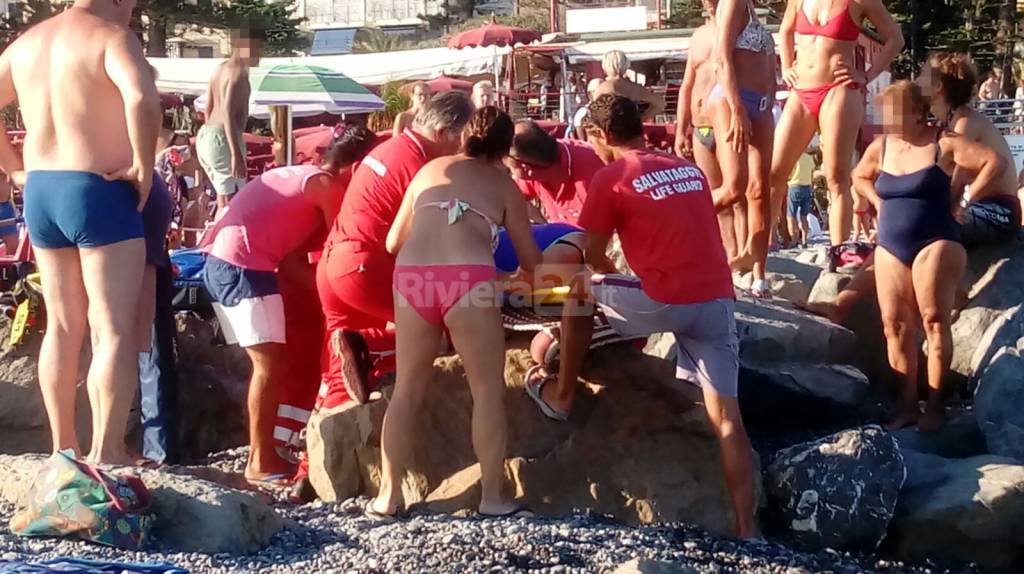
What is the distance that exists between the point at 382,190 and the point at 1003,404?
3332 millimetres

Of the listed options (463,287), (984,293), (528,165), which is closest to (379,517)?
(463,287)

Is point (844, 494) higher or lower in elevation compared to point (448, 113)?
lower

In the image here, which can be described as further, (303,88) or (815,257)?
(303,88)

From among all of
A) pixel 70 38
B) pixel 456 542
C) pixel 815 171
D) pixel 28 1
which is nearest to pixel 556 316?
pixel 456 542

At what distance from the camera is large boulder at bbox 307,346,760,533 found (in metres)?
5.67

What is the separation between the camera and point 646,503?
565 cm

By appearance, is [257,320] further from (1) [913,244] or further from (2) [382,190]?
(1) [913,244]

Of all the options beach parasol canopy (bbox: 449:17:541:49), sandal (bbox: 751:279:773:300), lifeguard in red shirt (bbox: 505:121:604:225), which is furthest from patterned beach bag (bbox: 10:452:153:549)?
beach parasol canopy (bbox: 449:17:541:49)

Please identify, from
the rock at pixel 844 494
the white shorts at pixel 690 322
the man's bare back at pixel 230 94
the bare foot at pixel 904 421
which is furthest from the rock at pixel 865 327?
the man's bare back at pixel 230 94

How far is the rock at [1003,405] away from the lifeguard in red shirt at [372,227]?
9.98 ft

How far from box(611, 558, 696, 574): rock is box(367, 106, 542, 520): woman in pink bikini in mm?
939

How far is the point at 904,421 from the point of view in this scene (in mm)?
6688

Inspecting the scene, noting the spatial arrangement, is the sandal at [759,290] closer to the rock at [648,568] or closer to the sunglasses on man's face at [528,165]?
the sunglasses on man's face at [528,165]

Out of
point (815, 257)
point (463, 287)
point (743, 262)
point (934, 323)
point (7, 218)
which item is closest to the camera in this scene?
point (463, 287)
